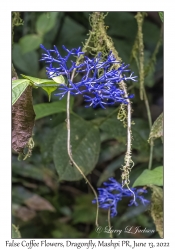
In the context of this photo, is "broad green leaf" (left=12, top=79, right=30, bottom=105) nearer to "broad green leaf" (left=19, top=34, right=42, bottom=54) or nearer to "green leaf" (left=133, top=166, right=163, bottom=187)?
"green leaf" (left=133, top=166, right=163, bottom=187)

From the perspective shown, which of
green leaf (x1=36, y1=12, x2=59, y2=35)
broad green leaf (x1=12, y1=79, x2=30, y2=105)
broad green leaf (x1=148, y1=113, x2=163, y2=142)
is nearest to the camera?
broad green leaf (x1=12, y1=79, x2=30, y2=105)

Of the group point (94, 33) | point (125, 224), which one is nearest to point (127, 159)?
point (94, 33)

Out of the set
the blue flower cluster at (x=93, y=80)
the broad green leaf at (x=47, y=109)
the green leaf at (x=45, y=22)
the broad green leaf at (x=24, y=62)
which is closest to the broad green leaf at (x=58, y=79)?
the blue flower cluster at (x=93, y=80)

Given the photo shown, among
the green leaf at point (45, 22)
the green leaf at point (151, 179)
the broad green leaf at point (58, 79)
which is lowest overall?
the green leaf at point (151, 179)

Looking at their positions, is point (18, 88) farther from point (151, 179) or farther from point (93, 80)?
point (151, 179)

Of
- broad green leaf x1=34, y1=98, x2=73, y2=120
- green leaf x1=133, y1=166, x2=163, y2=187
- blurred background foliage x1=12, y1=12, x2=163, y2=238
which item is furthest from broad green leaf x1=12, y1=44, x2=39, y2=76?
green leaf x1=133, y1=166, x2=163, y2=187

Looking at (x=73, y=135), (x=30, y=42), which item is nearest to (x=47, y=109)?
(x=73, y=135)

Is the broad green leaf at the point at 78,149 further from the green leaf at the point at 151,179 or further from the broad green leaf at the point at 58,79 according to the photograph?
the broad green leaf at the point at 58,79

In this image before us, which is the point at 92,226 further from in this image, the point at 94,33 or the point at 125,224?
→ the point at 94,33
